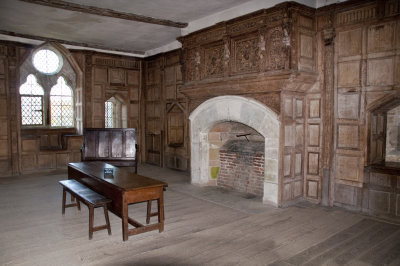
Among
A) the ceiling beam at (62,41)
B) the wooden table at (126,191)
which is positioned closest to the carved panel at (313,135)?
the wooden table at (126,191)

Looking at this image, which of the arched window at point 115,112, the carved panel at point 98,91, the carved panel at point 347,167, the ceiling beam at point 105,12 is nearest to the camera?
the carved panel at point 347,167

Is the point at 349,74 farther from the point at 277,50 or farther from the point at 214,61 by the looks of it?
the point at 214,61

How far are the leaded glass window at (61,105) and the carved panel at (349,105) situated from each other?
743cm

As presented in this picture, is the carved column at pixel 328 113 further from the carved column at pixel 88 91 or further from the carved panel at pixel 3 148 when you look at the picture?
the carved panel at pixel 3 148

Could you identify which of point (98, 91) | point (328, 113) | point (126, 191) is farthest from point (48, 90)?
point (328, 113)

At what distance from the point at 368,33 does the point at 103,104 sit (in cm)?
720

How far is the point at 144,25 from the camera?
7309mm

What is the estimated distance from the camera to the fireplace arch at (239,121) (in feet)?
17.6

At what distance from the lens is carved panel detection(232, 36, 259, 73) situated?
18.0ft

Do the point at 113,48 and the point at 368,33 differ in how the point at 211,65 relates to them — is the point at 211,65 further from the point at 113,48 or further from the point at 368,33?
the point at 113,48

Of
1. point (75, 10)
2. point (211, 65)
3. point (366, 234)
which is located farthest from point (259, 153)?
point (75, 10)

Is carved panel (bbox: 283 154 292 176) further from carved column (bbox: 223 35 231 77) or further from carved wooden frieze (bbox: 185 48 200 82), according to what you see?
carved wooden frieze (bbox: 185 48 200 82)

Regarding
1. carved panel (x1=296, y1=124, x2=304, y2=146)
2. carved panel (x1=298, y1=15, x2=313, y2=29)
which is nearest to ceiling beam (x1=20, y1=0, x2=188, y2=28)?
carved panel (x1=298, y1=15, x2=313, y2=29)

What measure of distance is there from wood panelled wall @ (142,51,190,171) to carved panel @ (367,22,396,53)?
464 cm
